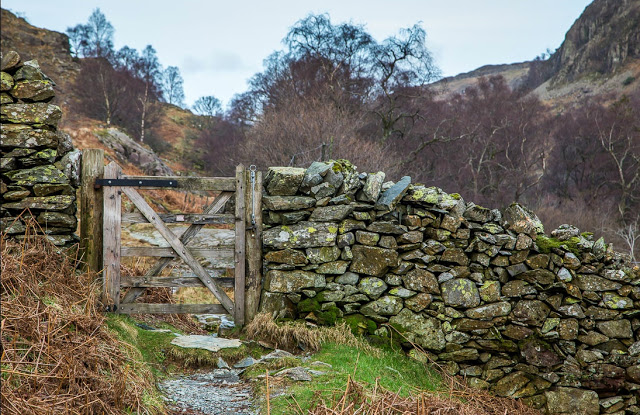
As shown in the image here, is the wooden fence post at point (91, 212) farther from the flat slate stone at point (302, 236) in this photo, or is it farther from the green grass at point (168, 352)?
the flat slate stone at point (302, 236)

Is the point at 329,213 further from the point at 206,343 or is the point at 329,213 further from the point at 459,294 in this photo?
the point at 206,343

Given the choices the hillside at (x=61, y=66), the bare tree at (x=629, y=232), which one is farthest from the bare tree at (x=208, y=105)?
the bare tree at (x=629, y=232)

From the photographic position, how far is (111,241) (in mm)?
5922

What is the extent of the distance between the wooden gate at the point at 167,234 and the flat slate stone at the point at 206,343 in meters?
0.38

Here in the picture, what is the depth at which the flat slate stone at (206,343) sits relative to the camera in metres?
5.42

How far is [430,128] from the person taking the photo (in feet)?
101

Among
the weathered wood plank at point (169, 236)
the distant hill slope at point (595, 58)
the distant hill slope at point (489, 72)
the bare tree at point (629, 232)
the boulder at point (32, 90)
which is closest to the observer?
the boulder at point (32, 90)

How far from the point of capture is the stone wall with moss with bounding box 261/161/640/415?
19.9 ft

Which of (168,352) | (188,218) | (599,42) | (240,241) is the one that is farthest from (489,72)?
(168,352)

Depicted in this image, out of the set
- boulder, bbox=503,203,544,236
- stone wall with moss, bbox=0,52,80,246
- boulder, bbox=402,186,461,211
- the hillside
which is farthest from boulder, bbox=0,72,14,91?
the hillside

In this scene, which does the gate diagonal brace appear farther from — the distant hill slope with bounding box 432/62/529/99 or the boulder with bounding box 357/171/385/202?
the distant hill slope with bounding box 432/62/529/99

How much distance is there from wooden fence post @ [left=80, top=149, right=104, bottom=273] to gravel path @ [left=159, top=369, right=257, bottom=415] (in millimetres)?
2142

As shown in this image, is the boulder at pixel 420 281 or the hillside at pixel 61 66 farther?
the hillside at pixel 61 66

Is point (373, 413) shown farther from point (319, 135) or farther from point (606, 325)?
point (319, 135)
